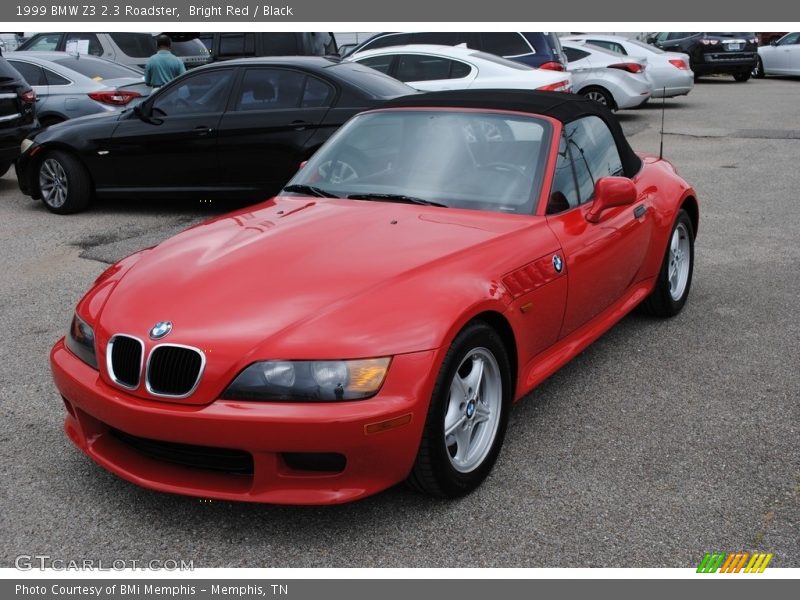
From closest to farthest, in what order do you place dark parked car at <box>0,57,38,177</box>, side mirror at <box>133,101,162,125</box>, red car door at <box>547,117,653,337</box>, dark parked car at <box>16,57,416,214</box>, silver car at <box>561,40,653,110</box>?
red car door at <box>547,117,653,337</box> < dark parked car at <box>16,57,416,214</box> < side mirror at <box>133,101,162,125</box> < dark parked car at <box>0,57,38,177</box> < silver car at <box>561,40,653,110</box>

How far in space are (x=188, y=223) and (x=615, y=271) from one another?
497 cm

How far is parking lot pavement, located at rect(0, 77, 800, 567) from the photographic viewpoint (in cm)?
329

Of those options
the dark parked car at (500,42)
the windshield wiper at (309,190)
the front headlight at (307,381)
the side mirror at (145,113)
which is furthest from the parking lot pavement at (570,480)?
the dark parked car at (500,42)

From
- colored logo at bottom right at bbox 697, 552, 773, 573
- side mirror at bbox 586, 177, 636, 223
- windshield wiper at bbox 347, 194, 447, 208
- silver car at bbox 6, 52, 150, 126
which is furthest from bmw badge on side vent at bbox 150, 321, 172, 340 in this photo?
silver car at bbox 6, 52, 150, 126

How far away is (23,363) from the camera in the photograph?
513 centimetres

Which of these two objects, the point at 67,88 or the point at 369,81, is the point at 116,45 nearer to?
the point at 67,88

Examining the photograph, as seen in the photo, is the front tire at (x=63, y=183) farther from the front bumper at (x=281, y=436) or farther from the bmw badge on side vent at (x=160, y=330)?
the bmw badge on side vent at (x=160, y=330)

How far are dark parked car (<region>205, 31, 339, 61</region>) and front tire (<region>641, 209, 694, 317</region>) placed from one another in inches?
422

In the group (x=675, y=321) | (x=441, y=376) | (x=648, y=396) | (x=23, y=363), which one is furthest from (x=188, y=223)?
(x=441, y=376)

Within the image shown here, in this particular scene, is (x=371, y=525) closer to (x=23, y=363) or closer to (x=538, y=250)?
(x=538, y=250)

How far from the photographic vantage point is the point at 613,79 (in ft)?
53.0

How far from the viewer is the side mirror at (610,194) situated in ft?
14.7

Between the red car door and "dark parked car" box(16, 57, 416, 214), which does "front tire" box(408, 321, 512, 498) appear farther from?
"dark parked car" box(16, 57, 416, 214)
